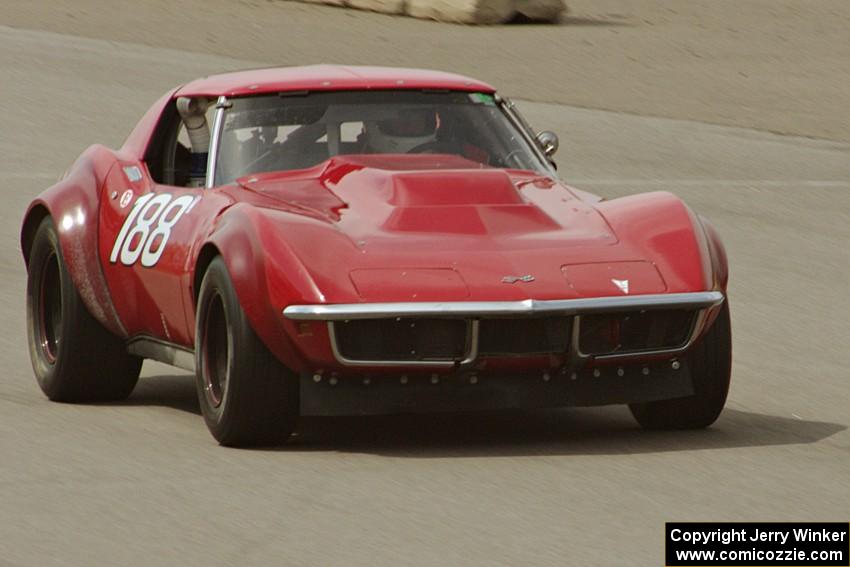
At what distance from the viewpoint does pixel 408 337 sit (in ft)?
22.5

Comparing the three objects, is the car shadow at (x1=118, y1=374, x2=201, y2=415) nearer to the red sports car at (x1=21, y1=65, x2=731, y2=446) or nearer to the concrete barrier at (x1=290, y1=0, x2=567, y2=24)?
the red sports car at (x1=21, y1=65, x2=731, y2=446)

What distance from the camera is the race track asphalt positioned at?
5648 millimetres

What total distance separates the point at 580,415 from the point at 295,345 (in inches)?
63.8

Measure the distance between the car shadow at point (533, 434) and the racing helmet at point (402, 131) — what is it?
3.56 ft

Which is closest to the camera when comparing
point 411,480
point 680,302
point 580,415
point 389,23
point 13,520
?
point 13,520

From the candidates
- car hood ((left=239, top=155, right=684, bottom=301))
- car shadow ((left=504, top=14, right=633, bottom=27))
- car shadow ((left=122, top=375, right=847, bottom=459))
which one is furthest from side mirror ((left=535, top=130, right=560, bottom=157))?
car shadow ((left=504, top=14, right=633, bottom=27))

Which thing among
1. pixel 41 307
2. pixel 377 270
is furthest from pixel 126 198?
pixel 377 270

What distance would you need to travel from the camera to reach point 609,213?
24.8ft

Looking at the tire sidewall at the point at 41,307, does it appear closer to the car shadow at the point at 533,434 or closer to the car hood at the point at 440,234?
the car shadow at the point at 533,434

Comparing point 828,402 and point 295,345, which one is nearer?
point 295,345

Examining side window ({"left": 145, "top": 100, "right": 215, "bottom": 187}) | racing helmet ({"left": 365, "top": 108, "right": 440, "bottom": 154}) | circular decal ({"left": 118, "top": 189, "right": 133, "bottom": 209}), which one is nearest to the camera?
racing helmet ({"left": 365, "top": 108, "right": 440, "bottom": 154})

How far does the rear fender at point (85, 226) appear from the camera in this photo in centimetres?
849

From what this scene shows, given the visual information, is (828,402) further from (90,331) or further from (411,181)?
(90,331)

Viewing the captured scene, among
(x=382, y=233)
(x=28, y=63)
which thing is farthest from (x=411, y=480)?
(x=28, y=63)
